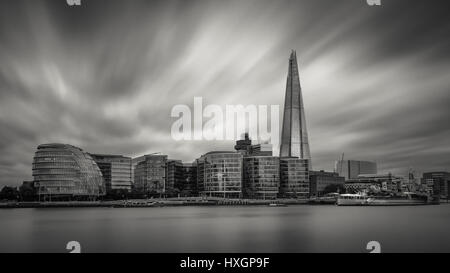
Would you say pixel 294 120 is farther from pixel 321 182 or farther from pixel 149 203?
pixel 149 203

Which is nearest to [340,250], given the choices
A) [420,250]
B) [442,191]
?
[420,250]

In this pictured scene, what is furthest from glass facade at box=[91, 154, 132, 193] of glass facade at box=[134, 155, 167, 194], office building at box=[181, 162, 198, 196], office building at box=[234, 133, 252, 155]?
office building at box=[234, 133, 252, 155]

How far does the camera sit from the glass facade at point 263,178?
303 feet

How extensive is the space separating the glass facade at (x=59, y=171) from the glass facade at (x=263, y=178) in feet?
113

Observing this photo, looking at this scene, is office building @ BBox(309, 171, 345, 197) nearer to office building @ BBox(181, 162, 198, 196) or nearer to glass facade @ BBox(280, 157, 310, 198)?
glass facade @ BBox(280, 157, 310, 198)

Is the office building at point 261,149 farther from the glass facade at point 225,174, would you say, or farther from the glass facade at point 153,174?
the glass facade at point 153,174

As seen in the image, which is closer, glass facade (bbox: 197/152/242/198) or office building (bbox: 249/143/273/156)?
glass facade (bbox: 197/152/242/198)

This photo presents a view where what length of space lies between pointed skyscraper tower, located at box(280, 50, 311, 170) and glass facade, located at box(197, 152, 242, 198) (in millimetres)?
40112

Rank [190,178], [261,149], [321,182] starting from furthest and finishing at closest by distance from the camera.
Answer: [321,182], [190,178], [261,149]

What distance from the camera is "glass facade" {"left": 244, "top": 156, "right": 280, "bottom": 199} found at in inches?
3642

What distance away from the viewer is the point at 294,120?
436 feet

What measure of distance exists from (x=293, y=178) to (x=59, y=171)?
49420mm

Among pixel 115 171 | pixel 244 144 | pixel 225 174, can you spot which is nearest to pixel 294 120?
pixel 244 144

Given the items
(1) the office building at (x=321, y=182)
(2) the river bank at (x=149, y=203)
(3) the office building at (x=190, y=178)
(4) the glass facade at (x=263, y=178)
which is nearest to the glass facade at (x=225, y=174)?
(4) the glass facade at (x=263, y=178)
